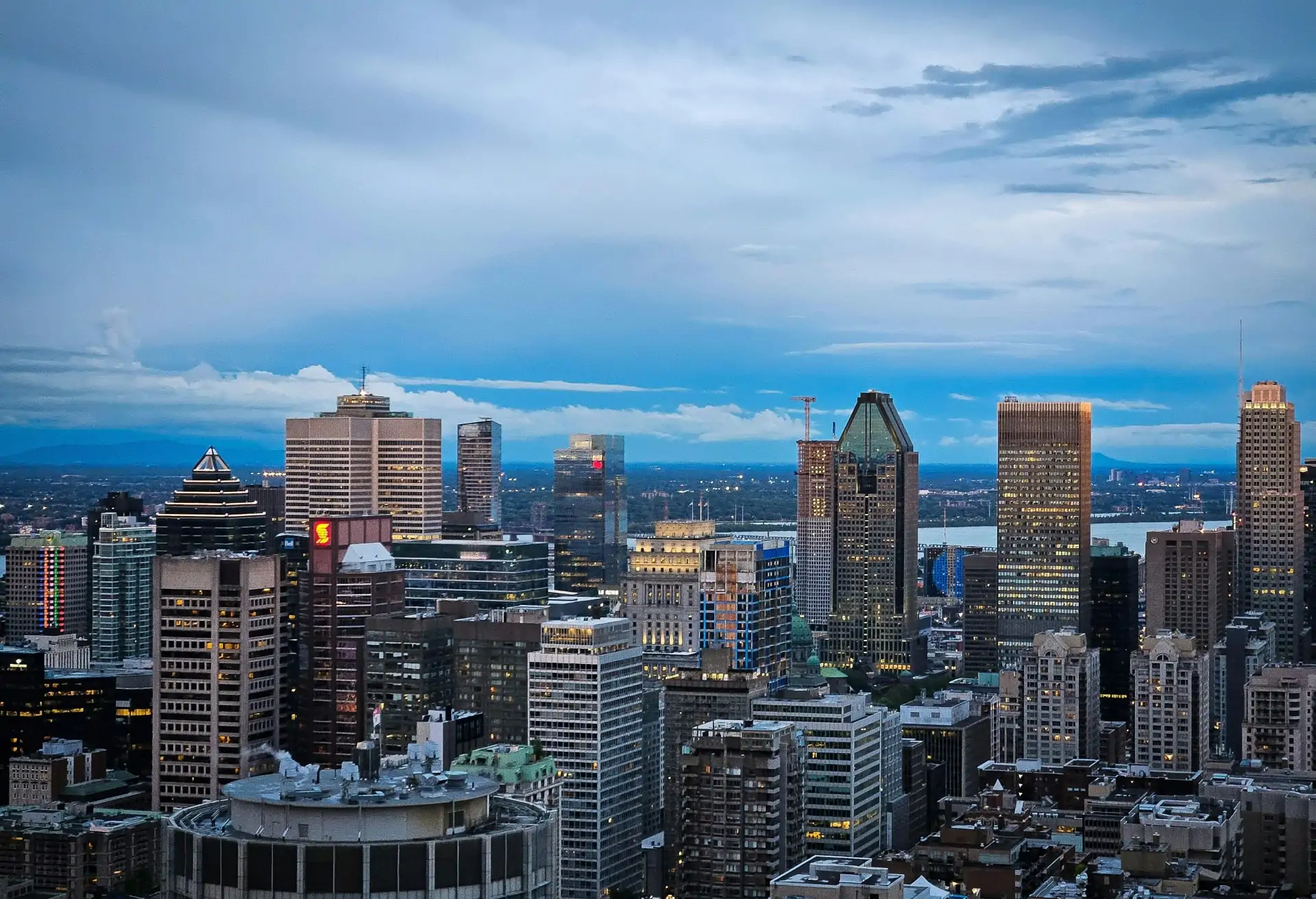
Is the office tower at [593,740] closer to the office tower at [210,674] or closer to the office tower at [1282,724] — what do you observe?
the office tower at [210,674]

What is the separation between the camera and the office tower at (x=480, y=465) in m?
143

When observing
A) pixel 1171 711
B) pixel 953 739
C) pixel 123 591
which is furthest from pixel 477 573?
pixel 1171 711

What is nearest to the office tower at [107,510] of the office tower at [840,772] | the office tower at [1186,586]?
the office tower at [840,772]

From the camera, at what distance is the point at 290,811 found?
18.7 meters

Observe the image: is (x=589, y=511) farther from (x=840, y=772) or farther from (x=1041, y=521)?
(x=840, y=772)

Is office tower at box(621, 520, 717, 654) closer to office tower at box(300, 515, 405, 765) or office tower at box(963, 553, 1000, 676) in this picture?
office tower at box(300, 515, 405, 765)

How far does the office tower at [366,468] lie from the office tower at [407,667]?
5179 centimetres

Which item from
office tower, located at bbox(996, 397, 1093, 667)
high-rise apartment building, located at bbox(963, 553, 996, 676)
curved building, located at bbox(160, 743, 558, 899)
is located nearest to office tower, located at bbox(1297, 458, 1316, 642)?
office tower, located at bbox(996, 397, 1093, 667)

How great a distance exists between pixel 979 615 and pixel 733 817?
63.4 metres

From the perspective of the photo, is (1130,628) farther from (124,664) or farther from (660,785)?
(124,664)

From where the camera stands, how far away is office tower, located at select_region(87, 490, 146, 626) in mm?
111750

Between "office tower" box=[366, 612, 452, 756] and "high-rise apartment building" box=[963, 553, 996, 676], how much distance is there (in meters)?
51.1

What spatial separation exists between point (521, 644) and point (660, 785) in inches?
292

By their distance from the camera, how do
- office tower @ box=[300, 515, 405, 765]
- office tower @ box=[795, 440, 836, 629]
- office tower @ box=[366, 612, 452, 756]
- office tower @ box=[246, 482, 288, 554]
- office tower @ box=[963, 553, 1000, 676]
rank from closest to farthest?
1. office tower @ box=[366, 612, 452, 756]
2. office tower @ box=[300, 515, 405, 765]
3. office tower @ box=[963, 553, 1000, 676]
4. office tower @ box=[246, 482, 288, 554]
5. office tower @ box=[795, 440, 836, 629]
